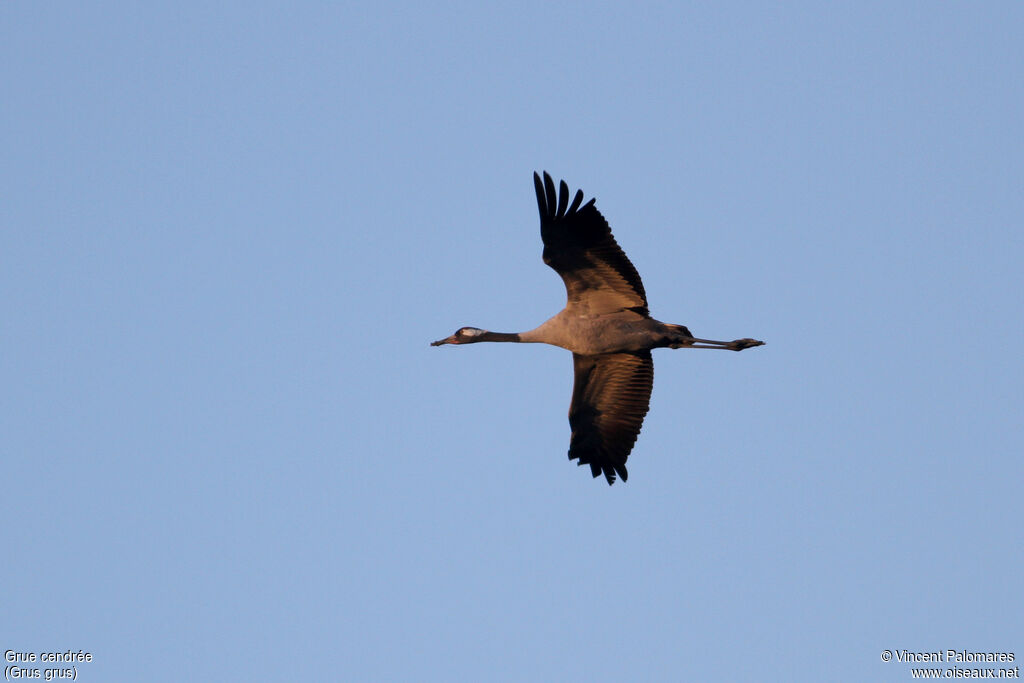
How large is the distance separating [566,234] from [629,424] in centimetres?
399

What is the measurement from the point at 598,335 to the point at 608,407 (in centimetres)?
171

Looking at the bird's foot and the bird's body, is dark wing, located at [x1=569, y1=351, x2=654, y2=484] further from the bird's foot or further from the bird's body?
the bird's foot

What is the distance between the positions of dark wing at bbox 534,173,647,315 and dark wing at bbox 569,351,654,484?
1176mm

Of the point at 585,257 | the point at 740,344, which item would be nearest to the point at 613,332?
the point at 585,257

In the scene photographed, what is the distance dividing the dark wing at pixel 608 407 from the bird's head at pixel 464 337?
5.95 feet

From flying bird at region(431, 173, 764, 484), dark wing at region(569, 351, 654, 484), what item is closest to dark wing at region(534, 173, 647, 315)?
flying bird at region(431, 173, 764, 484)

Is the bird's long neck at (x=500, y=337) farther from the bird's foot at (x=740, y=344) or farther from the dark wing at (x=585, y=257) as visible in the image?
the bird's foot at (x=740, y=344)

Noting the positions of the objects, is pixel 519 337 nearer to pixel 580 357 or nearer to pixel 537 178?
pixel 580 357

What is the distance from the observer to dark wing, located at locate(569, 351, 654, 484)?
22.4 meters

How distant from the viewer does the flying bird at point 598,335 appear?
20.7 m

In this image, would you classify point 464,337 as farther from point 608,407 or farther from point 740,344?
point 740,344

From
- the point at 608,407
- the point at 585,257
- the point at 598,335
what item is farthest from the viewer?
the point at 608,407

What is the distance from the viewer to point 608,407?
894 inches

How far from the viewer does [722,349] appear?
21812 mm
